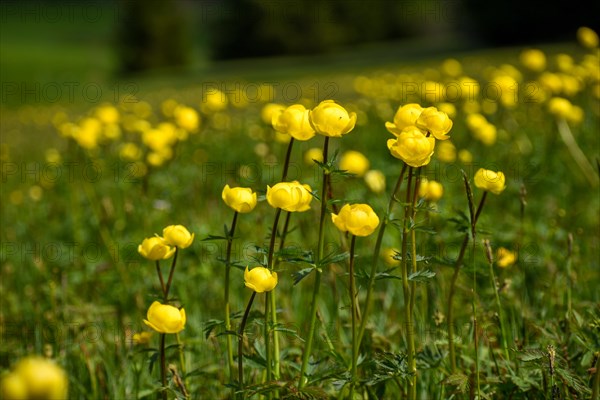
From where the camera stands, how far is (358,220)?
99 cm

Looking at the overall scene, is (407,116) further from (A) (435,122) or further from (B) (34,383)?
(B) (34,383)

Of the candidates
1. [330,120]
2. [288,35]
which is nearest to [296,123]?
[330,120]

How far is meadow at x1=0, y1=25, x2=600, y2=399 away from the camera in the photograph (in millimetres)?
1050

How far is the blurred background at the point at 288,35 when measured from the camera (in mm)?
20328

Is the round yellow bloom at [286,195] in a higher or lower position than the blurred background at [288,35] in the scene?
higher

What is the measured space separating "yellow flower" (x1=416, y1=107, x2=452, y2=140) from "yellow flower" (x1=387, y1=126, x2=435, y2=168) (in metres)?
0.05

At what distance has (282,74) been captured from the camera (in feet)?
56.0

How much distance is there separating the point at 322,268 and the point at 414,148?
309 mm

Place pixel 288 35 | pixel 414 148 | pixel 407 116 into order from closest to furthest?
pixel 414 148
pixel 407 116
pixel 288 35

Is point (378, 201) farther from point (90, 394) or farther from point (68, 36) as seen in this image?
→ point (68, 36)

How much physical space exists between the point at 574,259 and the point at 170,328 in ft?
4.54

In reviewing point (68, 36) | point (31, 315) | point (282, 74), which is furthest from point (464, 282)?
point (68, 36)

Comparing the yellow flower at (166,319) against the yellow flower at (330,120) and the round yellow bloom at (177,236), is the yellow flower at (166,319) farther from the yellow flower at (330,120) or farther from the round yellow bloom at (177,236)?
the yellow flower at (330,120)

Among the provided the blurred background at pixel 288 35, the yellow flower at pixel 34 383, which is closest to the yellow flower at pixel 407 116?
the yellow flower at pixel 34 383
